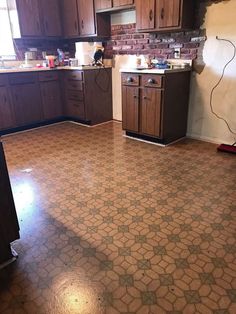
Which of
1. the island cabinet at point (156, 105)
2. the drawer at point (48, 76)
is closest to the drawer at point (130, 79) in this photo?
the island cabinet at point (156, 105)

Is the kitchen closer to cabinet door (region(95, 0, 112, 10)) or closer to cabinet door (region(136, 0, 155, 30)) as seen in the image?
cabinet door (region(136, 0, 155, 30))

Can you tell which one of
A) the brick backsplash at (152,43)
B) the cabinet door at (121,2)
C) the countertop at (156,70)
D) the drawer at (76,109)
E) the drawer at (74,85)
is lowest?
the drawer at (76,109)

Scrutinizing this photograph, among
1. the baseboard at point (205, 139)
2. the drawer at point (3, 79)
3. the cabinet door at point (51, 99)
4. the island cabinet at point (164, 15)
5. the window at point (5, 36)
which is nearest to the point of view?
the island cabinet at point (164, 15)

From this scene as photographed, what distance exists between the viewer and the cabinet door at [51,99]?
4359 mm

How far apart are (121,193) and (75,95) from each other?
2.57 m

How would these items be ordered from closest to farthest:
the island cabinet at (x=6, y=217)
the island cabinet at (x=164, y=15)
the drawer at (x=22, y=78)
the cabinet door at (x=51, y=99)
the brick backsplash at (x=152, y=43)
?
the island cabinet at (x=6, y=217) < the island cabinet at (x=164, y=15) < the brick backsplash at (x=152, y=43) < the drawer at (x=22, y=78) < the cabinet door at (x=51, y=99)

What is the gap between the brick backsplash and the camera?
11.0ft

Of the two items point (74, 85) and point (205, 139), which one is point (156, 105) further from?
point (74, 85)

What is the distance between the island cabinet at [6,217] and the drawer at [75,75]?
117 inches

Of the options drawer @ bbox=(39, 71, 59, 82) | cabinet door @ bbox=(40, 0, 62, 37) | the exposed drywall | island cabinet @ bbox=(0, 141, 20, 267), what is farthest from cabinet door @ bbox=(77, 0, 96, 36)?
island cabinet @ bbox=(0, 141, 20, 267)

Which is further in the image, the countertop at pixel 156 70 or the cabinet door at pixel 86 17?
the cabinet door at pixel 86 17

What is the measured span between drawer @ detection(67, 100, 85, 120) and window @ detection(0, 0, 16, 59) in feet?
4.14

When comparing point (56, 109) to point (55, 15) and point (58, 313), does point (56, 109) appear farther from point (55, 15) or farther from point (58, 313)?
point (58, 313)

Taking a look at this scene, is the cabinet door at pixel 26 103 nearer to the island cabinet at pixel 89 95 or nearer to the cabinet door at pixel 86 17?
the island cabinet at pixel 89 95
